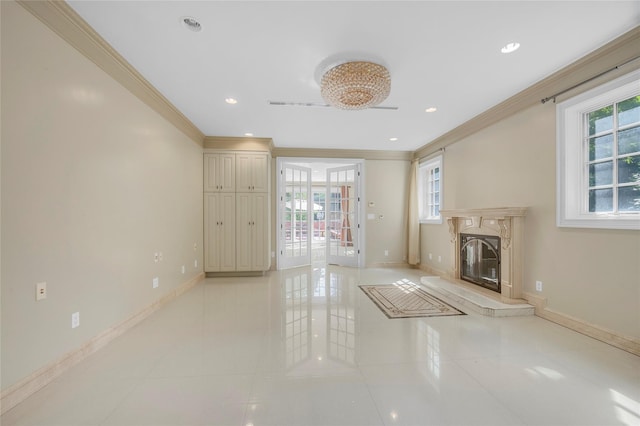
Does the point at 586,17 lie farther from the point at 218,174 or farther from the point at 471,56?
the point at 218,174

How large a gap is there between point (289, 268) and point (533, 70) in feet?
16.5

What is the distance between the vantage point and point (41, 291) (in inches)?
70.0

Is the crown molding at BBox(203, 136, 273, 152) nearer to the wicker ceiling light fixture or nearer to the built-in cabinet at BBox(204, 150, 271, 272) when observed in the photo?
the built-in cabinet at BBox(204, 150, 271, 272)

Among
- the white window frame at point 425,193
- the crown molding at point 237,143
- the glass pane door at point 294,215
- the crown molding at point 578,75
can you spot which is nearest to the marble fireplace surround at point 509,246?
the crown molding at point 578,75

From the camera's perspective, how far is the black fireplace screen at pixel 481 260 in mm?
3561

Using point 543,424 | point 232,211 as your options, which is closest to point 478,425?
point 543,424

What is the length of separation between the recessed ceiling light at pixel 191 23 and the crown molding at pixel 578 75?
11.3 ft

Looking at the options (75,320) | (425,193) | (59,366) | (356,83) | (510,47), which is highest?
(510,47)

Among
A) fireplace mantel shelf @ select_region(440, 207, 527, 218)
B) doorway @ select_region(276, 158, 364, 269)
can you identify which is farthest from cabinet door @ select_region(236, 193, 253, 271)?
fireplace mantel shelf @ select_region(440, 207, 527, 218)

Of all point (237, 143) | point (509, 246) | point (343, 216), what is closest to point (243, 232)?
point (237, 143)

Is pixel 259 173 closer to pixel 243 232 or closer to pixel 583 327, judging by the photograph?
pixel 243 232

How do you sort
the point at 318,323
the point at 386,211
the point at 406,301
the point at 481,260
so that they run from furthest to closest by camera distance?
1. the point at 386,211
2. the point at 481,260
3. the point at 406,301
4. the point at 318,323

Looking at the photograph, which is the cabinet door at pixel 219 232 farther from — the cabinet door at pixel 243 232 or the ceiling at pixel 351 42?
the ceiling at pixel 351 42

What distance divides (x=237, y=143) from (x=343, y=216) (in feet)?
9.32
